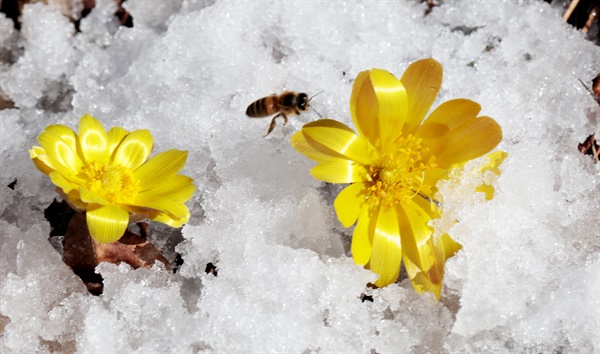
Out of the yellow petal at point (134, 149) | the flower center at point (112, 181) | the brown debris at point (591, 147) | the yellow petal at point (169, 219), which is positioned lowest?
the flower center at point (112, 181)

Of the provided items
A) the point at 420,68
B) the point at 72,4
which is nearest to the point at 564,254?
the point at 420,68

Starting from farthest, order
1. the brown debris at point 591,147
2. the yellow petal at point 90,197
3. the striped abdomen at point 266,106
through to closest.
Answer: the brown debris at point 591,147
the striped abdomen at point 266,106
the yellow petal at point 90,197

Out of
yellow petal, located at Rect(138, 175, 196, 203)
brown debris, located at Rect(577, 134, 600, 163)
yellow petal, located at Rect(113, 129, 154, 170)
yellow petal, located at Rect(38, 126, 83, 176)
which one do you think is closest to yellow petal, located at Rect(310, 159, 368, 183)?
yellow petal, located at Rect(138, 175, 196, 203)

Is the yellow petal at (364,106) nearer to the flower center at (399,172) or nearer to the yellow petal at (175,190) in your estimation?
the flower center at (399,172)

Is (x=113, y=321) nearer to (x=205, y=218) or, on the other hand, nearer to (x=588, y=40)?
(x=205, y=218)

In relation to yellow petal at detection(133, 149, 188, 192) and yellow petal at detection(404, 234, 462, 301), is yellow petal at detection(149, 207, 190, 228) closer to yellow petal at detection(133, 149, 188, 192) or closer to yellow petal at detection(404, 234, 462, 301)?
yellow petal at detection(133, 149, 188, 192)

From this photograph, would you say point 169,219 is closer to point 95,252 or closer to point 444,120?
point 95,252

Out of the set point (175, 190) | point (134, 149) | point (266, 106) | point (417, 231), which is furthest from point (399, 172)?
point (134, 149)

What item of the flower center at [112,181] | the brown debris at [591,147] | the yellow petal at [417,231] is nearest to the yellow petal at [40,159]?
the flower center at [112,181]
